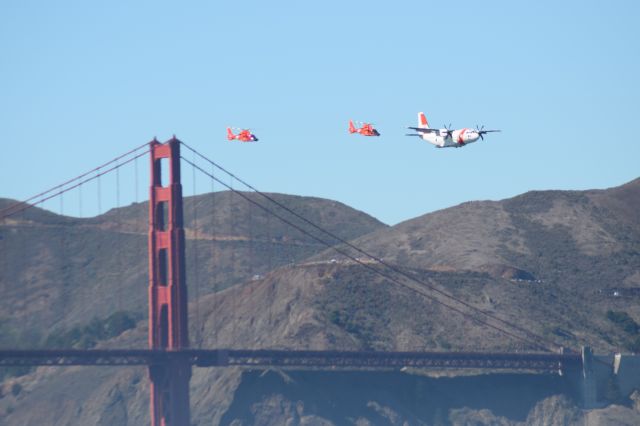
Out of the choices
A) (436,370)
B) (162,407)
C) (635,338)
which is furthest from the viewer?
(635,338)

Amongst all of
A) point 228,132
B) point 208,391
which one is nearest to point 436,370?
point 208,391

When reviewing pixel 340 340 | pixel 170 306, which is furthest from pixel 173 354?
pixel 340 340

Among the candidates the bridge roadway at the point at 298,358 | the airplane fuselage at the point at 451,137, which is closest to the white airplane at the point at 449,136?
the airplane fuselage at the point at 451,137

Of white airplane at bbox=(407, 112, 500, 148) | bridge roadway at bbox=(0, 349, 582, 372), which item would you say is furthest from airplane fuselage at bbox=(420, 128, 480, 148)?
bridge roadway at bbox=(0, 349, 582, 372)

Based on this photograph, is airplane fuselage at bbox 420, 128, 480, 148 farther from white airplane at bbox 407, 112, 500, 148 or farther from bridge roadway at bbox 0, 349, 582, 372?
bridge roadway at bbox 0, 349, 582, 372

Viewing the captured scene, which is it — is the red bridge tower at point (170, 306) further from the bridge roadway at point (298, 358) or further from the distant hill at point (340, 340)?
the distant hill at point (340, 340)

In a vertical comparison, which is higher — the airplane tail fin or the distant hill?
the airplane tail fin

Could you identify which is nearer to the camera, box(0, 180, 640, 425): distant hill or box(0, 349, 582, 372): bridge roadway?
box(0, 349, 582, 372): bridge roadway

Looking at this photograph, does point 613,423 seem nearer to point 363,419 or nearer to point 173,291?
point 363,419
